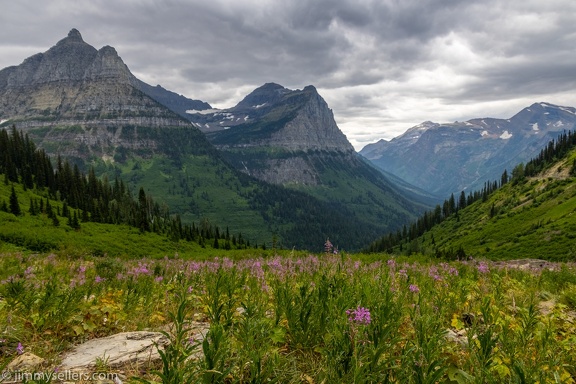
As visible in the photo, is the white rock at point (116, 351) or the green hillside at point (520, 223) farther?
the green hillside at point (520, 223)

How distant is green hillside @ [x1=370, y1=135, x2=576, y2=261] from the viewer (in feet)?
328

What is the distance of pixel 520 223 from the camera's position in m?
129

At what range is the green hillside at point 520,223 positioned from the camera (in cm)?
9998

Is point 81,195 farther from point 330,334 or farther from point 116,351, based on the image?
point 330,334

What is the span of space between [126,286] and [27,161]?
147568 millimetres

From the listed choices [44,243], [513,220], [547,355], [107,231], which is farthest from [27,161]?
[513,220]

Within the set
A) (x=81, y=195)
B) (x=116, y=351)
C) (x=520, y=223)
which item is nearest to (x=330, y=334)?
(x=116, y=351)

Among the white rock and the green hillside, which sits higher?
the white rock

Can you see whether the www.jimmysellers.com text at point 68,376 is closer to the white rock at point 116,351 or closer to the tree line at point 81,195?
the white rock at point 116,351

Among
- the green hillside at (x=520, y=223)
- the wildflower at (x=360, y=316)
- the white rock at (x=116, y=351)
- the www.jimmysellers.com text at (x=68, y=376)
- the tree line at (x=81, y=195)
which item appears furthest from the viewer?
the green hillside at (x=520, y=223)

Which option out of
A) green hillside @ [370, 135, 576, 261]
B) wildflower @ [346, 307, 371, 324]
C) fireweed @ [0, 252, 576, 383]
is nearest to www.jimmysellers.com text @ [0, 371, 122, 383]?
fireweed @ [0, 252, 576, 383]

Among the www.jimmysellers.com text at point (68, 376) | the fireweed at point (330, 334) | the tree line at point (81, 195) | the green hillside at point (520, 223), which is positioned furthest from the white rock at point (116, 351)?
the tree line at point (81, 195)

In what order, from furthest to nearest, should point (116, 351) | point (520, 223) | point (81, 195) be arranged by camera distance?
point (520, 223) → point (81, 195) → point (116, 351)

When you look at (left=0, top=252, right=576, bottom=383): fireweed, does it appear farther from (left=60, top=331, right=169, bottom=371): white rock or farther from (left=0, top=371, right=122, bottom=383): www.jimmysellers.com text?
(left=0, top=371, right=122, bottom=383): www.jimmysellers.com text
